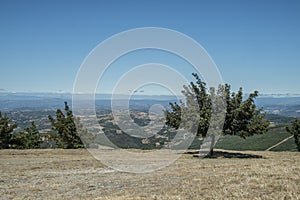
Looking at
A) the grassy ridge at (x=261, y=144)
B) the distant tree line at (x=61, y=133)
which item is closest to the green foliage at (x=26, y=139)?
the distant tree line at (x=61, y=133)

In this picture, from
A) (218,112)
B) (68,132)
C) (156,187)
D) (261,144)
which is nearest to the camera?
(156,187)

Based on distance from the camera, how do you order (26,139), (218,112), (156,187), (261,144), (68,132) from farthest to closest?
(261,144) → (26,139) → (68,132) → (218,112) → (156,187)

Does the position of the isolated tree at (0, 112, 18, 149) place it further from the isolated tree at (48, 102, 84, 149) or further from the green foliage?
the isolated tree at (48, 102, 84, 149)

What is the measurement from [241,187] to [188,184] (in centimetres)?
332

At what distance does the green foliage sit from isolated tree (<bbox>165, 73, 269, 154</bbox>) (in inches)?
1768

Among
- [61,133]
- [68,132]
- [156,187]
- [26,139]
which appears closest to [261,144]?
[68,132]

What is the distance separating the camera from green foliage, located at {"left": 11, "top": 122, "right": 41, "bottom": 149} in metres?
70.3

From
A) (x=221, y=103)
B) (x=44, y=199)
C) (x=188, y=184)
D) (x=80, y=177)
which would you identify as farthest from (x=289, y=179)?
(x=221, y=103)

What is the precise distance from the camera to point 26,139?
74.3 m

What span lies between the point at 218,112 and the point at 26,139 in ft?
178

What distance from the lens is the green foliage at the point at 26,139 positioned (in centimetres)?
7032

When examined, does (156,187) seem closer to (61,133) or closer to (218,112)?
(218,112)

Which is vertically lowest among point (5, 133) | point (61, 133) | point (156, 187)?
point (5, 133)

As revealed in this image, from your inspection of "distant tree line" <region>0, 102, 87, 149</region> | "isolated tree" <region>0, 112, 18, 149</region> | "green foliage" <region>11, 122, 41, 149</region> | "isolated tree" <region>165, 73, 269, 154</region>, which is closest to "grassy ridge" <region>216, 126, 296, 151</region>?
"green foliage" <region>11, 122, 41, 149</region>
